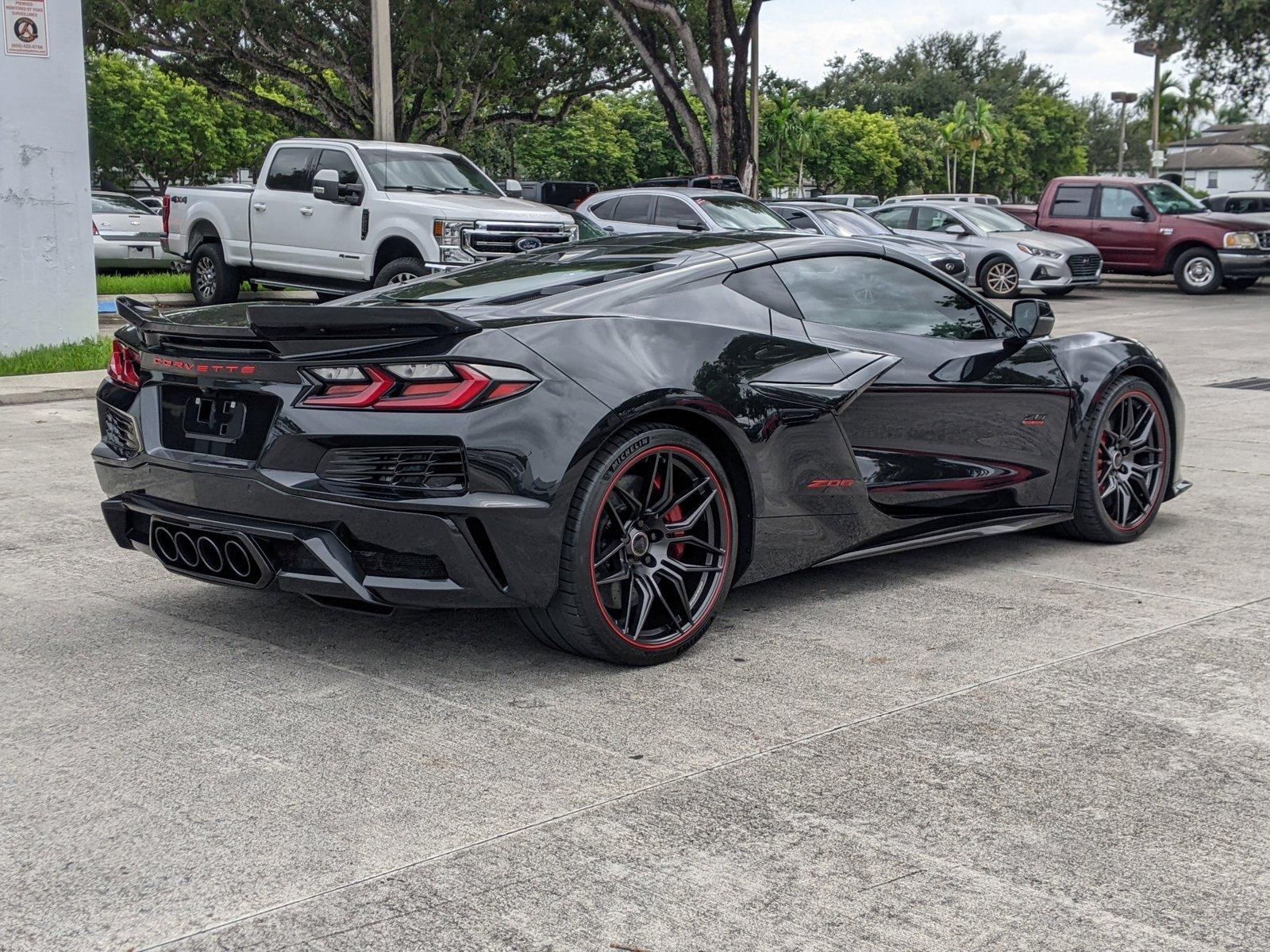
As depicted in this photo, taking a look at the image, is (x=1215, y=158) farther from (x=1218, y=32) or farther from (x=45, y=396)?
(x=45, y=396)

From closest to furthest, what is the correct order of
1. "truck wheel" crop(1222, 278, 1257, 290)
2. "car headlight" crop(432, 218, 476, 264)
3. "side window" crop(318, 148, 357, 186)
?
1. "car headlight" crop(432, 218, 476, 264)
2. "side window" crop(318, 148, 357, 186)
3. "truck wheel" crop(1222, 278, 1257, 290)

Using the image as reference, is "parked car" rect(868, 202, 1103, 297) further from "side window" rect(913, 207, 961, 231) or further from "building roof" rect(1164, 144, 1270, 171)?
"building roof" rect(1164, 144, 1270, 171)

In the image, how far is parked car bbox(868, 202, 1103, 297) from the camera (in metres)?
23.5

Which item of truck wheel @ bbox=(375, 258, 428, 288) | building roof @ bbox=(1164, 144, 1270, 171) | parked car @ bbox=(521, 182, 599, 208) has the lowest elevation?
truck wheel @ bbox=(375, 258, 428, 288)

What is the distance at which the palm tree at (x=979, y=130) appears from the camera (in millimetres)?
93062

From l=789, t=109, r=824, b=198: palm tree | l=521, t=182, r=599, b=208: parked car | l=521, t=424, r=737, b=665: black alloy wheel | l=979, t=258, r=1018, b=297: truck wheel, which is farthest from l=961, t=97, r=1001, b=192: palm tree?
l=521, t=424, r=737, b=665: black alloy wheel

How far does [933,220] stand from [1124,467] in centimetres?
1938

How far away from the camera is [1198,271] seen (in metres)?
25.2

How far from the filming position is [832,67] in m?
114

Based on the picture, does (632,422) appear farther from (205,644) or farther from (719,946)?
(719,946)

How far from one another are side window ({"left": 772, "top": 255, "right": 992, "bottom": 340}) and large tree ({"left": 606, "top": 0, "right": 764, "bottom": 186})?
82.0ft

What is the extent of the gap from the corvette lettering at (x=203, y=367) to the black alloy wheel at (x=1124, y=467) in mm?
3502

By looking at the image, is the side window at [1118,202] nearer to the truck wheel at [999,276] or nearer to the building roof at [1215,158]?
the truck wheel at [999,276]

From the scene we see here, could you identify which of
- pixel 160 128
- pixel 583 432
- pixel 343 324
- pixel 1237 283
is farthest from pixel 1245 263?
pixel 160 128
